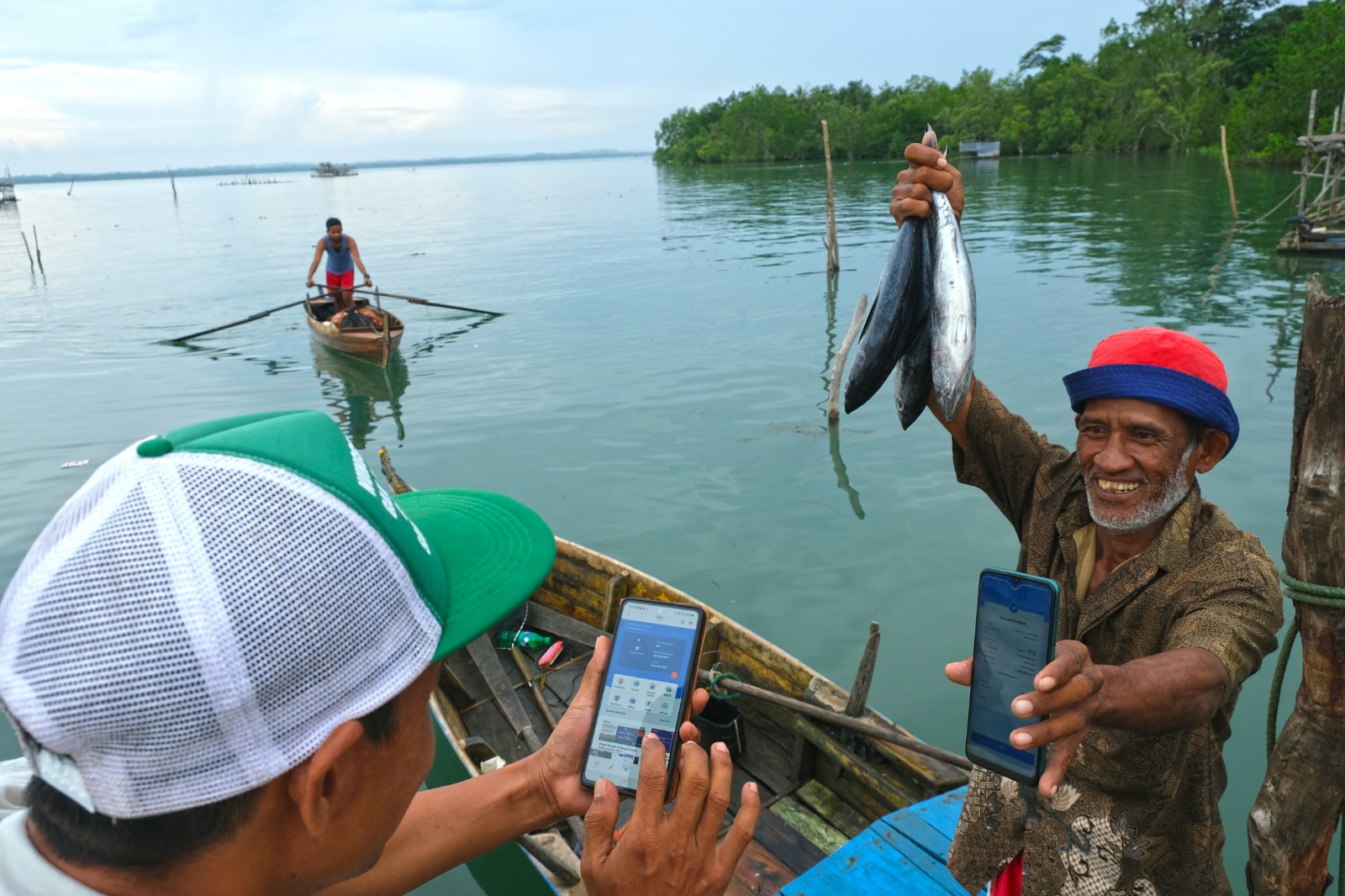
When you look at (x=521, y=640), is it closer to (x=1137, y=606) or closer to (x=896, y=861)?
(x=896, y=861)

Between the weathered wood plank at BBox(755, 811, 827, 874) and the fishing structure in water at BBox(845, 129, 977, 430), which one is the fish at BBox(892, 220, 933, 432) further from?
the weathered wood plank at BBox(755, 811, 827, 874)

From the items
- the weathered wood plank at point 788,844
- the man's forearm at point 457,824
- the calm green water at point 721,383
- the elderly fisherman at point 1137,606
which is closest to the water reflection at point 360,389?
the calm green water at point 721,383

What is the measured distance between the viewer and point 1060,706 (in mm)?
1889

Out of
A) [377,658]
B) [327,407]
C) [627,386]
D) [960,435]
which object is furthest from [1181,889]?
[327,407]

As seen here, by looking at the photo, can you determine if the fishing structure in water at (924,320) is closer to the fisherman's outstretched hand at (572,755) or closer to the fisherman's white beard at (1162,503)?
the fisherman's white beard at (1162,503)

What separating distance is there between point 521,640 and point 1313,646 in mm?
5555

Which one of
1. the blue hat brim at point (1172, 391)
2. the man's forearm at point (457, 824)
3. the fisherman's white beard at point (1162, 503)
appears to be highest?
the blue hat brim at point (1172, 391)

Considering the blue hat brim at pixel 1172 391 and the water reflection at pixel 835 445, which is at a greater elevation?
the blue hat brim at pixel 1172 391

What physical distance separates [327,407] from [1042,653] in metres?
16.0

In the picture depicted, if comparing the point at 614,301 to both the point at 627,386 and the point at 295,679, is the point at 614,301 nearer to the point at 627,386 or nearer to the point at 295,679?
the point at 627,386

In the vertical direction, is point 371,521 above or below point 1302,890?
above

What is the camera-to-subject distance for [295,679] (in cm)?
124

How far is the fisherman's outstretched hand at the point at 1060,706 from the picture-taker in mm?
1841

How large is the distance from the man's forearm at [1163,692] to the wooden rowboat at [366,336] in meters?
15.7
